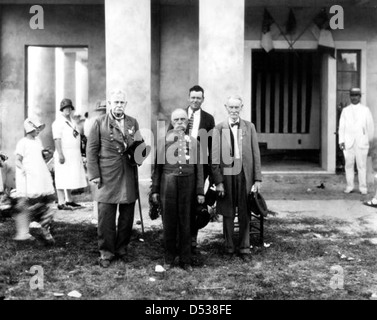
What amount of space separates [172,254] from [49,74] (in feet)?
36.3

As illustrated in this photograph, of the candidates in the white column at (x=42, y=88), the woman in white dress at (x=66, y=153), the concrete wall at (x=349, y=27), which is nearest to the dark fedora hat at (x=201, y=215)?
the woman in white dress at (x=66, y=153)

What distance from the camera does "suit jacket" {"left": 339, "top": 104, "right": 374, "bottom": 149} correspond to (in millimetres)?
10734

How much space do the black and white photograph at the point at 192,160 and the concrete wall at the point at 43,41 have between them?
0.09 feet

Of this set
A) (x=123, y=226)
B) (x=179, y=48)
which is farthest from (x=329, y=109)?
(x=123, y=226)

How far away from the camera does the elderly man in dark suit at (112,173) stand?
6195 millimetres

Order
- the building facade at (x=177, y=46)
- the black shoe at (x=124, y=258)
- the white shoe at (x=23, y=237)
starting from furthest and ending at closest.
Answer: the building facade at (x=177, y=46)
the white shoe at (x=23, y=237)
the black shoe at (x=124, y=258)

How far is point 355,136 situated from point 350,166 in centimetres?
59

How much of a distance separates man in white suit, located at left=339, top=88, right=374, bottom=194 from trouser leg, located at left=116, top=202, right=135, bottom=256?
5.69 metres

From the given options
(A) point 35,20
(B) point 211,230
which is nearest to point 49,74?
(A) point 35,20

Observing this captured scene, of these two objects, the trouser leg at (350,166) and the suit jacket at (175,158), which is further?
the trouser leg at (350,166)

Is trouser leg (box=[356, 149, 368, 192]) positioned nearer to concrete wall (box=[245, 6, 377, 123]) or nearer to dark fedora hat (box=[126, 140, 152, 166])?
concrete wall (box=[245, 6, 377, 123])

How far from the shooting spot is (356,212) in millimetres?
8938

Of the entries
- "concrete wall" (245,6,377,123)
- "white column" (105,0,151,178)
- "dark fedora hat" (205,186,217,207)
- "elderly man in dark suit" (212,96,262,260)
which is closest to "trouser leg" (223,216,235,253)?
"elderly man in dark suit" (212,96,262,260)

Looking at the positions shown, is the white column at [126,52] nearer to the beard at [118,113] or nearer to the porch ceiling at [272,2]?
the beard at [118,113]
